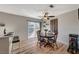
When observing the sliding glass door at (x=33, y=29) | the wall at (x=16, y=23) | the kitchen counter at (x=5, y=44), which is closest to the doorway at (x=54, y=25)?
the sliding glass door at (x=33, y=29)

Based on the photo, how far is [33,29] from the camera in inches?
97.5

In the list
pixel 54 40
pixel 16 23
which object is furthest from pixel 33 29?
pixel 54 40

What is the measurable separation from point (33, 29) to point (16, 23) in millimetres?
449

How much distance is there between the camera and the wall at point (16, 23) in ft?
6.61

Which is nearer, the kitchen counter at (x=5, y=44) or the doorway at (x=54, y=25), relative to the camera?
the kitchen counter at (x=5, y=44)

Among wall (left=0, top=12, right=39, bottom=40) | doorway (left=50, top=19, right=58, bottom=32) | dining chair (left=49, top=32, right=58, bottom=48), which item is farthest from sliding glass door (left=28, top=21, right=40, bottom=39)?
dining chair (left=49, top=32, right=58, bottom=48)

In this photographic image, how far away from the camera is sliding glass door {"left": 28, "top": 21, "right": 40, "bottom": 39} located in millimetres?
2410

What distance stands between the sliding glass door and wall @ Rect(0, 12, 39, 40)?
3.2 inches

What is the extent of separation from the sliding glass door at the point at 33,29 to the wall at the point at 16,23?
8 centimetres

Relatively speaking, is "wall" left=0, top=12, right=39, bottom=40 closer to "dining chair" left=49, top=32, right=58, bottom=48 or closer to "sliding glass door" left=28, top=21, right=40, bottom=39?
"sliding glass door" left=28, top=21, right=40, bottom=39

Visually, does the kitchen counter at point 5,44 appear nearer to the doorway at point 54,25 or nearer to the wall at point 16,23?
the wall at point 16,23

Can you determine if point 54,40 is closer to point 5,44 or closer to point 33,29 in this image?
point 33,29
